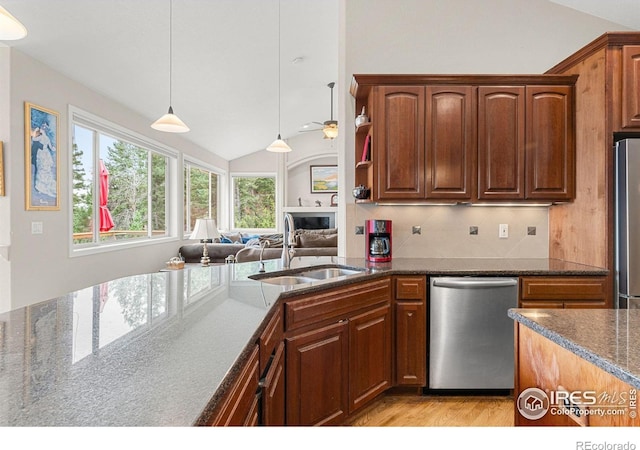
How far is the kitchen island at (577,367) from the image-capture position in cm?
93

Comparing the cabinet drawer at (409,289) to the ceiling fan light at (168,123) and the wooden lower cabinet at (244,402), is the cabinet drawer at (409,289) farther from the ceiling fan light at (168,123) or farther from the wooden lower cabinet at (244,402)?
the ceiling fan light at (168,123)

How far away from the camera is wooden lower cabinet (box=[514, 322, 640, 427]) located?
93 centimetres

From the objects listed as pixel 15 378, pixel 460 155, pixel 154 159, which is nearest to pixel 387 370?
pixel 460 155

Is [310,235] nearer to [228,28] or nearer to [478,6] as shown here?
[228,28]

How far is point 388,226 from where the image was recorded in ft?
9.66

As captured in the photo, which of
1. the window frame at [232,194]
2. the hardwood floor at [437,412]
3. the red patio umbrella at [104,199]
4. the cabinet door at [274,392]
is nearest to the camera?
the cabinet door at [274,392]

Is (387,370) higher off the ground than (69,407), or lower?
lower

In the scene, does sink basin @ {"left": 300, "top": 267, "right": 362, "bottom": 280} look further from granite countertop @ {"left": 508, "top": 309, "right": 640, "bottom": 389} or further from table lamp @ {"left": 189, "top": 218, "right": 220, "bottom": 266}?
table lamp @ {"left": 189, "top": 218, "right": 220, "bottom": 266}

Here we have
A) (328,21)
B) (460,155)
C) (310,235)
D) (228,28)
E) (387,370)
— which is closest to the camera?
(387,370)

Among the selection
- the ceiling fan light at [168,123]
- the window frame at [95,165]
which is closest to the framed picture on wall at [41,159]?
the window frame at [95,165]

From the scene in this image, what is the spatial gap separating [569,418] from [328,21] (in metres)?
4.40

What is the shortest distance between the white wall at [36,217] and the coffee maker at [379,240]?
3183 mm

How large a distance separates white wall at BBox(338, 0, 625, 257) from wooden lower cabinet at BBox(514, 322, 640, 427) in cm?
189

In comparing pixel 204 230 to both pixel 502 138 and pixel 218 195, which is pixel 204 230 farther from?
pixel 218 195
